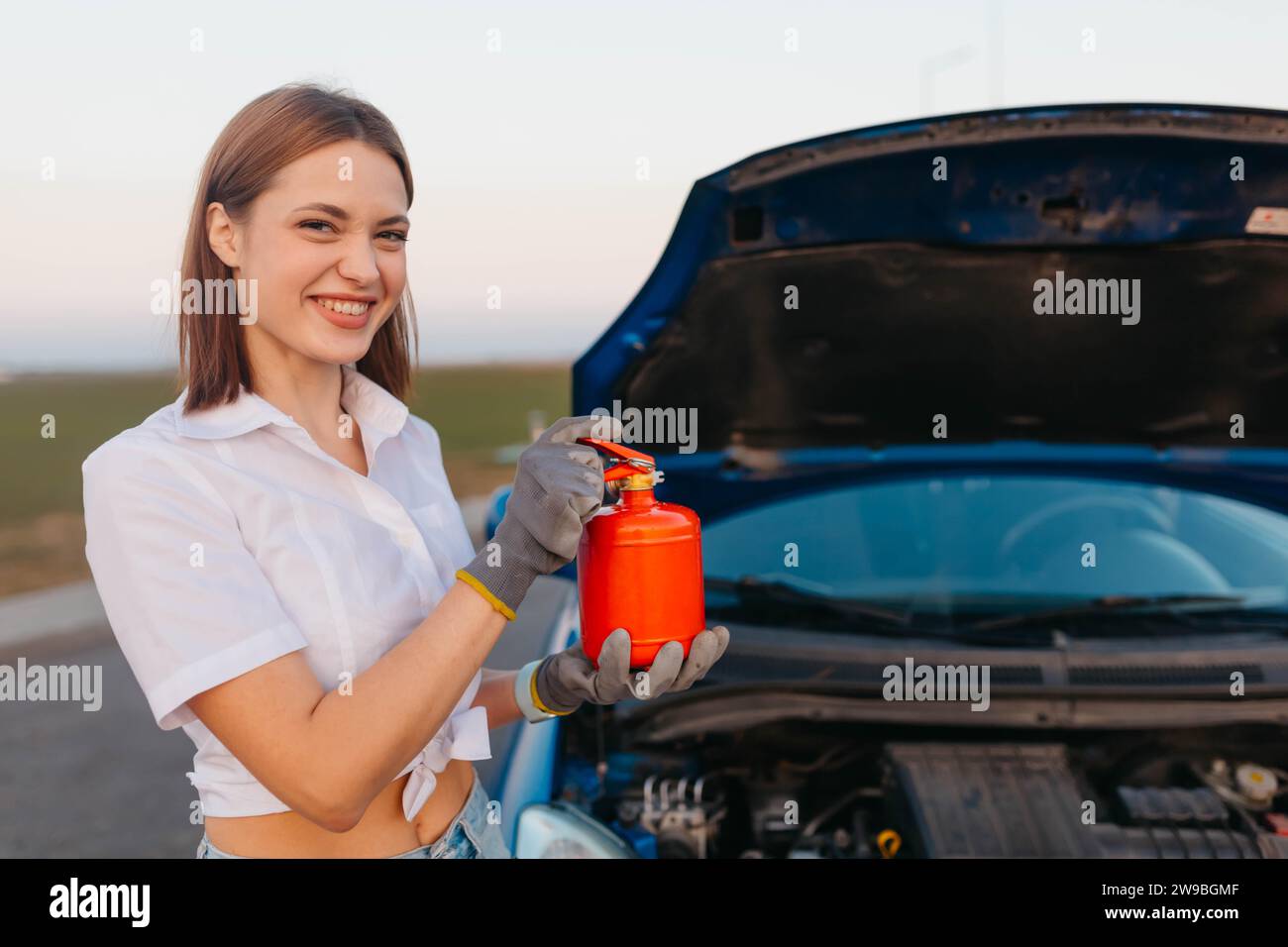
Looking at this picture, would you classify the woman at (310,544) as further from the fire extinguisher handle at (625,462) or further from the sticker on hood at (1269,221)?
the sticker on hood at (1269,221)

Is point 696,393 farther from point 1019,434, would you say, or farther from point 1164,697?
point 1164,697

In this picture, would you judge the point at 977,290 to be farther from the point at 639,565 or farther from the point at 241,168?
the point at 241,168

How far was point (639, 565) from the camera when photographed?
1.43 m

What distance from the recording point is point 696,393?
2352 mm

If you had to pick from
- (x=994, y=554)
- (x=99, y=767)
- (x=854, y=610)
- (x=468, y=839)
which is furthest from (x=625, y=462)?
(x=99, y=767)

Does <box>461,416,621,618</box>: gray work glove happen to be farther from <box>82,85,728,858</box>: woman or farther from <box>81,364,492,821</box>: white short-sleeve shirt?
<box>81,364,492,821</box>: white short-sleeve shirt

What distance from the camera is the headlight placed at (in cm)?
188

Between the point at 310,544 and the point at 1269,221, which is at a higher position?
the point at 1269,221

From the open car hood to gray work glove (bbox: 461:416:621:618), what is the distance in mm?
808

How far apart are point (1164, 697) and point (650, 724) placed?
3.75 ft

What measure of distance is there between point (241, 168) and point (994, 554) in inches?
79.6

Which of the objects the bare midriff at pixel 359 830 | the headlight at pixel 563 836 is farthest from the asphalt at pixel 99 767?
the bare midriff at pixel 359 830

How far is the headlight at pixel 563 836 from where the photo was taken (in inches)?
73.9
